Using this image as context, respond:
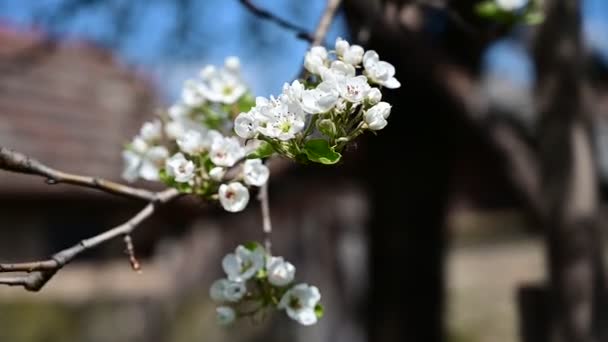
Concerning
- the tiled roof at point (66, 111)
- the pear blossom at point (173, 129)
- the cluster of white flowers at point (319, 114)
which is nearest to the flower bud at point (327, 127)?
the cluster of white flowers at point (319, 114)

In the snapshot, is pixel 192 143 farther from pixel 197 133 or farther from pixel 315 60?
pixel 315 60

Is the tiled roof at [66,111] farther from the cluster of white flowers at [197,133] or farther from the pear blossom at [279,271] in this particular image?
the pear blossom at [279,271]

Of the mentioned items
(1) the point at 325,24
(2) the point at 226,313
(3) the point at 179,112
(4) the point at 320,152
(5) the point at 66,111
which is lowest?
(2) the point at 226,313

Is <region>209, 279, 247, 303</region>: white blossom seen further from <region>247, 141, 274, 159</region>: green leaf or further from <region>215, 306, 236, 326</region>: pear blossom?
<region>247, 141, 274, 159</region>: green leaf

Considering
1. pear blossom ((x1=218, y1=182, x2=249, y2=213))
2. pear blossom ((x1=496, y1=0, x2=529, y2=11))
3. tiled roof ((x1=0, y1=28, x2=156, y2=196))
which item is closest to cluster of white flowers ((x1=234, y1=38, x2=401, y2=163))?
pear blossom ((x1=218, y1=182, x2=249, y2=213))

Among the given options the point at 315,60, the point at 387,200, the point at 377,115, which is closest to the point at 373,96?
the point at 377,115

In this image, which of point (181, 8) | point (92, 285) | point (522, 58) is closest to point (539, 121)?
point (522, 58)

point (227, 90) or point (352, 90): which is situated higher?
point (227, 90)
